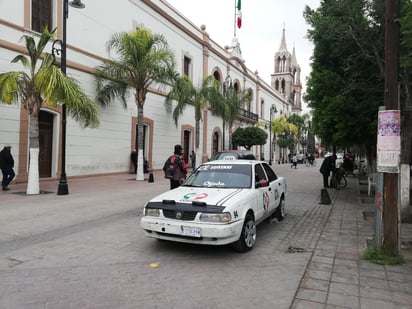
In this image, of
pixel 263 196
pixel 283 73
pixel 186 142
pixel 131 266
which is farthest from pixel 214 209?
pixel 283 73

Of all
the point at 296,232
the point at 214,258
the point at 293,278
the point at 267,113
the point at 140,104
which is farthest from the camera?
the point at 267,113

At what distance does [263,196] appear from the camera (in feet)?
21.9

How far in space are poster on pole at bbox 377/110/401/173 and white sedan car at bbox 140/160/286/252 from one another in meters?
2.13

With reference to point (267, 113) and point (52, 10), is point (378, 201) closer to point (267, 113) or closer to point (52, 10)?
point (52, 10)

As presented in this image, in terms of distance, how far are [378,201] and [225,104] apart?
21.1 m

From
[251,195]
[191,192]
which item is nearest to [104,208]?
[191,192]

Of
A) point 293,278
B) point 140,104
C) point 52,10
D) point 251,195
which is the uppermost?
point 52,10

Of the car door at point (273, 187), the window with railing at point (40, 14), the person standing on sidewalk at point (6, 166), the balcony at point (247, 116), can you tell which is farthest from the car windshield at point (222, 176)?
the balcony at point (247, 116)

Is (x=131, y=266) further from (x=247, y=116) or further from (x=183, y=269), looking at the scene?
(x=247, y=116)

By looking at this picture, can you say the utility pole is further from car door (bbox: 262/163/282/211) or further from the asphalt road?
car door (bbox: 262/163/282/211)

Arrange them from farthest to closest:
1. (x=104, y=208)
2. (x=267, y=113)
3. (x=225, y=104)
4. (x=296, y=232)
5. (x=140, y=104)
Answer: (x=267, y=113), (x=225, y=104), (x=140, y=104), (x=104, y=208), (x=296, y=232)

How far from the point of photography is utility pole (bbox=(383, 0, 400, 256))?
521 cm

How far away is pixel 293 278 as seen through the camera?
14.9ft

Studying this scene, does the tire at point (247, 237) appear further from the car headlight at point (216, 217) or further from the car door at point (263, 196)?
the car headlight at point (216, 217)
